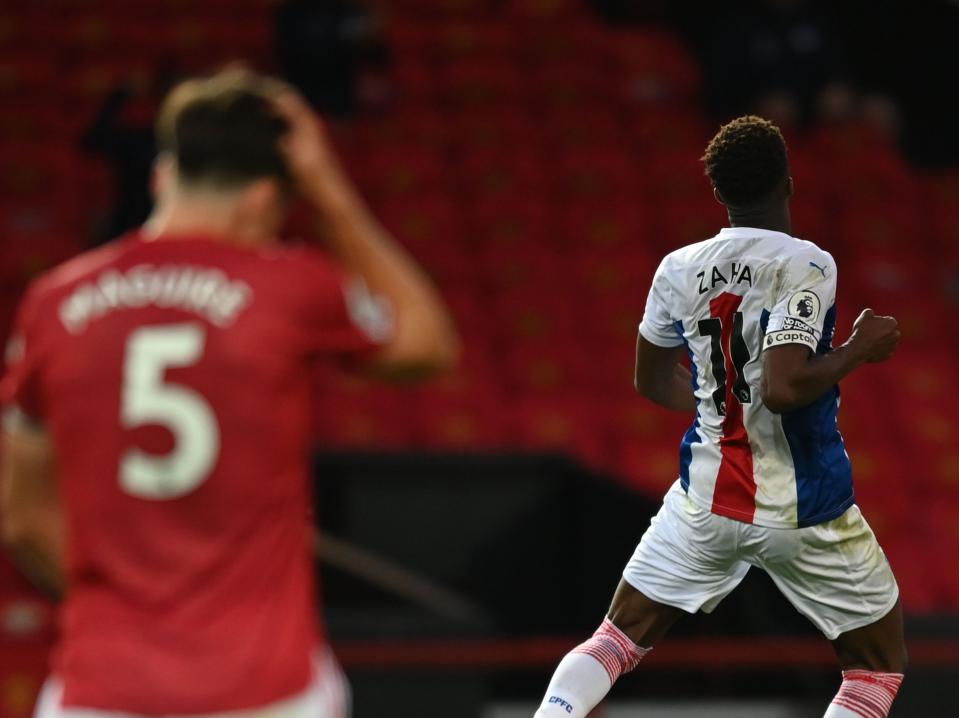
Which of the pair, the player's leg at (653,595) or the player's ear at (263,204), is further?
the player's leg at (653,595)

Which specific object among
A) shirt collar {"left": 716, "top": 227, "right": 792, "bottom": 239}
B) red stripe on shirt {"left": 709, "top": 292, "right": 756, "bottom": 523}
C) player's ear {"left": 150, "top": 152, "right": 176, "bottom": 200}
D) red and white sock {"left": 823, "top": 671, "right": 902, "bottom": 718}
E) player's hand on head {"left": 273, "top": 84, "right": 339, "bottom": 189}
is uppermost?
player's hand on head {"left": 273, "top": 84, "right": 339, "bottom": 189}

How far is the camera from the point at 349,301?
2.58 metres

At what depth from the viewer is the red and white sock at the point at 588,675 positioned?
4.28 m

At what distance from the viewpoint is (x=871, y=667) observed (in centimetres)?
416

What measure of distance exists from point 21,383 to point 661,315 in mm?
2034

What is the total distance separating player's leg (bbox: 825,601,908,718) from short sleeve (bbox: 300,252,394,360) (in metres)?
2.03

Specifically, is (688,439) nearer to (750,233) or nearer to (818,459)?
(818,459)

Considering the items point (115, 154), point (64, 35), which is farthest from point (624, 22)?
point (115, 154)

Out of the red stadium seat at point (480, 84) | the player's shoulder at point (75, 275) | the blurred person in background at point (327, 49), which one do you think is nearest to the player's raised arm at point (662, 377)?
the player's shoulder at point (75, 275)

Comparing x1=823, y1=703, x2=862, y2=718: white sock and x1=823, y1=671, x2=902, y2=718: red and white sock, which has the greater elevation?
x1=823, y1=671, x2=902, y2=718: red and white sock

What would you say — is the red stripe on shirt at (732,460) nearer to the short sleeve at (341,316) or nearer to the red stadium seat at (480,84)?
the short sleeve at (341,316)

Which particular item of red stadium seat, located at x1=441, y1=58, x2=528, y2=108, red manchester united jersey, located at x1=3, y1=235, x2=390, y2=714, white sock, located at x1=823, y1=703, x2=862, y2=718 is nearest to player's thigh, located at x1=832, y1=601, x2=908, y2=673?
white sock, located at x1=823, y1=703, x2=862, y2=718

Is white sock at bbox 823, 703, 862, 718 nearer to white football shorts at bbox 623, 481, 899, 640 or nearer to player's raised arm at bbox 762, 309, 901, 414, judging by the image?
white football shorts at bbox 623, 481, 899, 640

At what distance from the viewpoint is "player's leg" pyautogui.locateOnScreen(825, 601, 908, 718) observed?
411 cm
